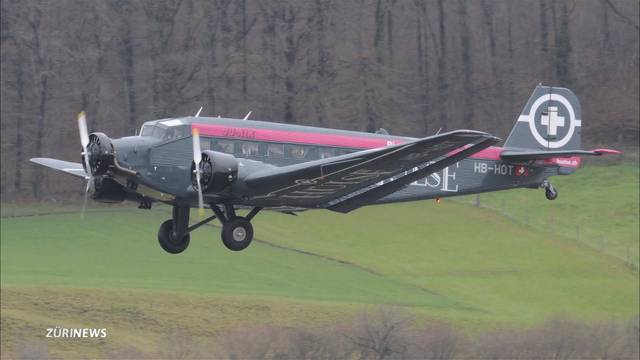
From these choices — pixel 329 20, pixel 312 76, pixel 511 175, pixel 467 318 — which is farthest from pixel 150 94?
pixel 511 175

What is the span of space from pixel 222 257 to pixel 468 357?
15.8 metres

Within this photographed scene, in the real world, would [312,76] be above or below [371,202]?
above

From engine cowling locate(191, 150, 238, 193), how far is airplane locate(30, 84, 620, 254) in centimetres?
2

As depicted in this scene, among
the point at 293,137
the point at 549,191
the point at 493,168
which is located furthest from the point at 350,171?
the point at 549,191

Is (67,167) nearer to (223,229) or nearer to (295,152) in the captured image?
(223,229)

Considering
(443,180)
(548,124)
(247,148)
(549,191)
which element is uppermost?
(548,124)

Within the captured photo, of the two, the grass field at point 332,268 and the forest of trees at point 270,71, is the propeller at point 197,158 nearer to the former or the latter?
the grass field at point 332,268

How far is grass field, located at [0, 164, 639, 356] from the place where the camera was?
5272 cm

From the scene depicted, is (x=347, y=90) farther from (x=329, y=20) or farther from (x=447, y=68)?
(x=329, y=20)

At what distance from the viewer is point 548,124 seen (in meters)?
30.8

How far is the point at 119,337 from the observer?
4916 centimetres

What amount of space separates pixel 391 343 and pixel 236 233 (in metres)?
23.8

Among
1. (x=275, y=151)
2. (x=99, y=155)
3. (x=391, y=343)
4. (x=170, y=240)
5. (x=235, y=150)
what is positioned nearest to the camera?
(x=99, y=155)

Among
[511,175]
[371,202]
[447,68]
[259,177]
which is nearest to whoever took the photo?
[259,177]
